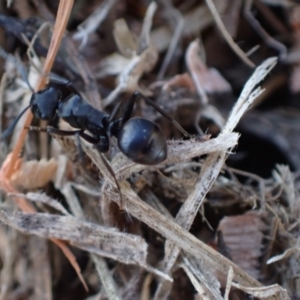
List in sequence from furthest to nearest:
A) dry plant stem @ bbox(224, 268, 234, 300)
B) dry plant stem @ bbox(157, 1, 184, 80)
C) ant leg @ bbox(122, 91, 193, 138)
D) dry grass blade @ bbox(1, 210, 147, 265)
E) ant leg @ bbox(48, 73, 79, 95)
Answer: dry plant stem @ bbox(157, 1, 184, 80)
ant leg @ bbox(48, 73, 79, 95)
ant leg @ bbox(122, 91, 193, 138)
dry grass blade @ bbox(1, 210, 147, 265)
dry plant stem @ bbox(224, 268, 234, 300)

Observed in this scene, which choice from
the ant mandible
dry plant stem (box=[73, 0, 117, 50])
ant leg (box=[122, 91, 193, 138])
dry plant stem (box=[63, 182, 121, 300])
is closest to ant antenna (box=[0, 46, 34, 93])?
the ant mandible

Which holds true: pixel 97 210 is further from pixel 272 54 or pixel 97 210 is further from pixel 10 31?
pixel 272 54

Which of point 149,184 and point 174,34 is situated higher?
point 174,34

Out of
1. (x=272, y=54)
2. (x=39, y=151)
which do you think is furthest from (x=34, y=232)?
(x=272, y=54)

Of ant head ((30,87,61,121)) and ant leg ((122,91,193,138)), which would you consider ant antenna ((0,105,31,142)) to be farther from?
ant leg ((122,91,193,138))

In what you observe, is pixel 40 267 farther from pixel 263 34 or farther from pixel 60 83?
pixel 263 34

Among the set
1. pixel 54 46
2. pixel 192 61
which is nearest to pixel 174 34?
pixel 192 61

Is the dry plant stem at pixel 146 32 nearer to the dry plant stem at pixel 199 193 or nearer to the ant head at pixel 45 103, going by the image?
the ant head at pixel 45 103
